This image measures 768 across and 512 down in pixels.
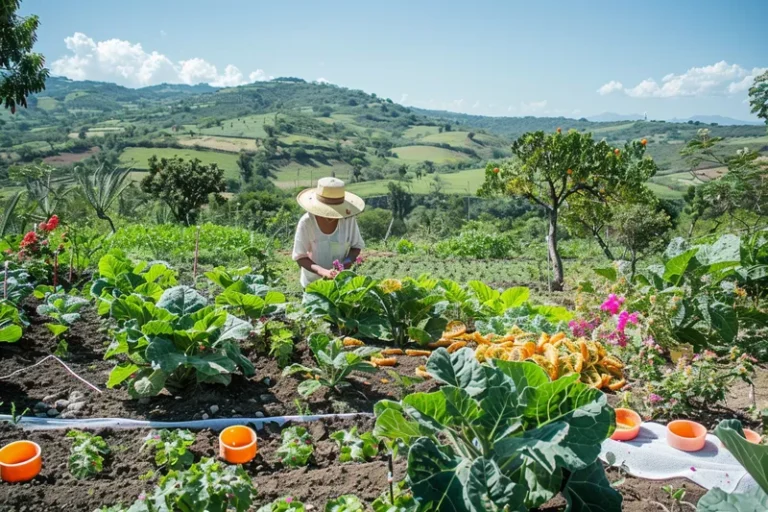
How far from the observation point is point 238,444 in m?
2.48

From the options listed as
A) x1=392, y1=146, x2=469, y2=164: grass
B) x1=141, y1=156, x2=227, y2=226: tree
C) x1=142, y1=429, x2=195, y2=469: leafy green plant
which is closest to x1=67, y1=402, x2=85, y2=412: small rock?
x1=142, y1=429, x2=195, y2=469: leafy green plant

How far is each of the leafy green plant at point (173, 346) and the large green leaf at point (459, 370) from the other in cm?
137

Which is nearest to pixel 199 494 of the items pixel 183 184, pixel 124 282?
pixel 124 282

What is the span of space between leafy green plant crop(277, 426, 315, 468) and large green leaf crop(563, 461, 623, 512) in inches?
45.7

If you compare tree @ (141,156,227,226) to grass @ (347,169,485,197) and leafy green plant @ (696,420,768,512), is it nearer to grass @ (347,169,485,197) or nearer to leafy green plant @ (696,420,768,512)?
leafy green plant @ (696,420,768,512)

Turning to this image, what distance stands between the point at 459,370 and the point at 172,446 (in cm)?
134

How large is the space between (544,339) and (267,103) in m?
183

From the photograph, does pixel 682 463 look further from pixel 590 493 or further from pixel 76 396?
pixel 76 396

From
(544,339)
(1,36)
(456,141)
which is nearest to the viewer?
(544,339)

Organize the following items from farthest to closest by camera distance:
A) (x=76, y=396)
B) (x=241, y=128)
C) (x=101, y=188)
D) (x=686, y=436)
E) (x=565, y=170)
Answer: (x=241, y=128)
(x=101, y=188)
(x=565, y=170)
(x=76, y=396)
(x=686, y=436)

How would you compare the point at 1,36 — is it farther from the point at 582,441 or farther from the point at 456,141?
the point at 456,141

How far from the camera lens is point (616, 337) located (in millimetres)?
3576

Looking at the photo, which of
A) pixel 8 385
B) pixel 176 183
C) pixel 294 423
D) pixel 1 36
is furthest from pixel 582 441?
pixel 176 183

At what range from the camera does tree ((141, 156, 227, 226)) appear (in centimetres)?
2592
